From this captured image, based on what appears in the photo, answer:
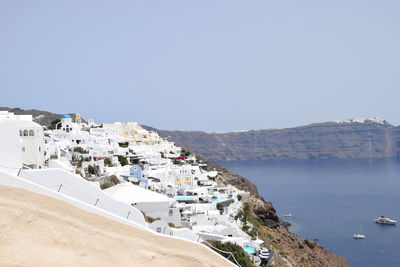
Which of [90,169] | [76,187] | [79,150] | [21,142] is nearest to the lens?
[76,187]

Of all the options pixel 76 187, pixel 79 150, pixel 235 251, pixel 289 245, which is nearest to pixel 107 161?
pixel 79 150

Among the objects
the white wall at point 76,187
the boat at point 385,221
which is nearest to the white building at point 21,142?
the white wall at point 76,187

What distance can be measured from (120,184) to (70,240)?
13062 mm

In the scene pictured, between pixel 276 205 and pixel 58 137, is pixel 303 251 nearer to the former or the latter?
pixel 58 137

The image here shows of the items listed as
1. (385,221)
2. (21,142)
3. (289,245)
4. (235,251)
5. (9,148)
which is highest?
(21,142)

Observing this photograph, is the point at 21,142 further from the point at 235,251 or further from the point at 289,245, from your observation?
the point at 289,245

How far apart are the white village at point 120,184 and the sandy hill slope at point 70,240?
1.71ft

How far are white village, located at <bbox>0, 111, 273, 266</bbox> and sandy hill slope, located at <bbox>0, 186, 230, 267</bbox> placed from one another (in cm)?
52

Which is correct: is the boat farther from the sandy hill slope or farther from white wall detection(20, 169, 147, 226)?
A: the sandy hill slope

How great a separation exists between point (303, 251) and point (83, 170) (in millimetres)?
18663

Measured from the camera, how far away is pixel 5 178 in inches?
348

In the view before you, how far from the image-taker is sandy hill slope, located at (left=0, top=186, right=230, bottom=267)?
6.99 m

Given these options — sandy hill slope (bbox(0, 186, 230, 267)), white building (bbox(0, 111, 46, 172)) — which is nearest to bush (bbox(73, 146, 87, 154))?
white building (bbox(0, 111, 46, 172))

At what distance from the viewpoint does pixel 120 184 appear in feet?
67.6
